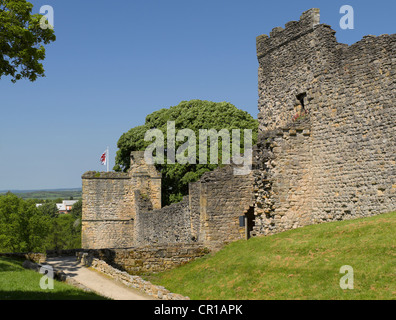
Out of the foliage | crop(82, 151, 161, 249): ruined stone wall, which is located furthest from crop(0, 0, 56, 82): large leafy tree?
the foliage

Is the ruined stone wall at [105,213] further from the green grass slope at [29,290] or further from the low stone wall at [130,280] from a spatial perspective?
the green grass slope at [29,290]

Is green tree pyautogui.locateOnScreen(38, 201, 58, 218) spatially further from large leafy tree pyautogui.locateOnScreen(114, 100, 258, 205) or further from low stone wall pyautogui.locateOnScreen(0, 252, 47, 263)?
low stone wall pyautogui.locateOnScreen(0, 252, 47, 263)

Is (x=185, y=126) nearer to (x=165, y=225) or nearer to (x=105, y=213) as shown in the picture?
(x=105, y=213)

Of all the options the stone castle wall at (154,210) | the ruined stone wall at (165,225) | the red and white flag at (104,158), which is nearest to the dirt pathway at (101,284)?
the stone castle wall at (154,210)

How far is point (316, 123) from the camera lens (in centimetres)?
1847

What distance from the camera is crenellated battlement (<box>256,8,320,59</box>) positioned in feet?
61.8

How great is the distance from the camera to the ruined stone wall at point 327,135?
1598 centimetres

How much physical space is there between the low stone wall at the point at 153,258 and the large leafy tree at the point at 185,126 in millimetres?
15723

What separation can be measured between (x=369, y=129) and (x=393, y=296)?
7.59 meters

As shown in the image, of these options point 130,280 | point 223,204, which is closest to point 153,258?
point 223,204

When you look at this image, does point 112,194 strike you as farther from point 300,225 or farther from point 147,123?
point 300,225

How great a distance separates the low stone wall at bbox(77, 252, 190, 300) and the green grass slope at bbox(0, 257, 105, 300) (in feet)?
6.94

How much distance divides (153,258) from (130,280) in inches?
194

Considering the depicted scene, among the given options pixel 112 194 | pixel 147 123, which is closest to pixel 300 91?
pixel 112 194
